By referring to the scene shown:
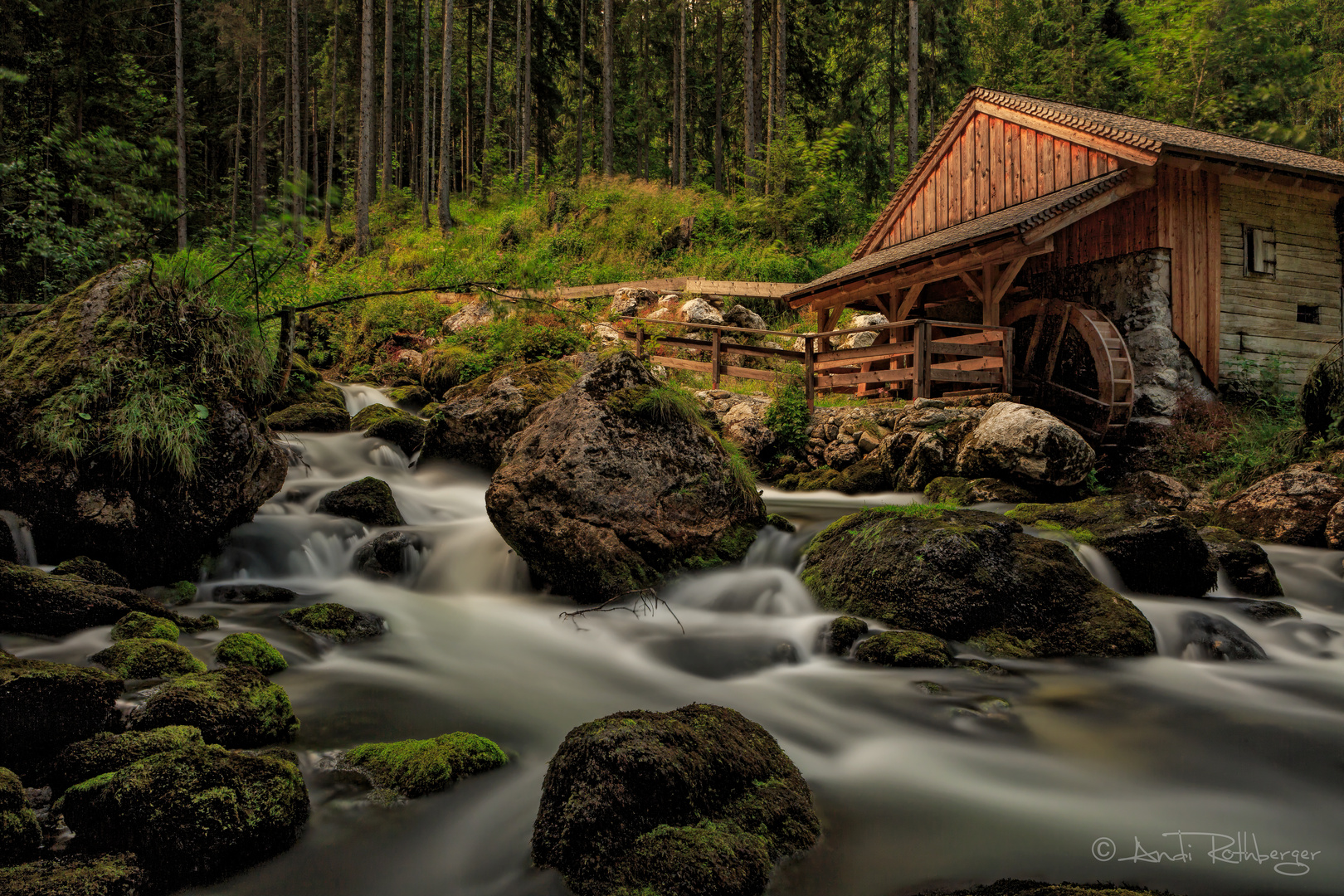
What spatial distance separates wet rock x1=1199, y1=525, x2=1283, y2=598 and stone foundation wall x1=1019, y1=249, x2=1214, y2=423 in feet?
18.8

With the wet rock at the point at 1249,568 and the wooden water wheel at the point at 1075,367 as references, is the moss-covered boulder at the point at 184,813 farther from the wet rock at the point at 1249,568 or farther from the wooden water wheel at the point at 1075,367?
the wooden water wheel at the point at 1075,367

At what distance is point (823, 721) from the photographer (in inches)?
188

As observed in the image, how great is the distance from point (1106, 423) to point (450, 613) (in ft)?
37.3

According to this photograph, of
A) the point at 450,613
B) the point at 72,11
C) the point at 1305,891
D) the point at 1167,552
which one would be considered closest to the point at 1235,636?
the point at 1167,552

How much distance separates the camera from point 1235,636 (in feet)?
20.1

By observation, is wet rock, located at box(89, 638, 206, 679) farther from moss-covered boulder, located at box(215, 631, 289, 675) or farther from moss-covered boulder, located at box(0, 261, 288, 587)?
moss-covered boulder, located at box(0, 261, 288, 587)

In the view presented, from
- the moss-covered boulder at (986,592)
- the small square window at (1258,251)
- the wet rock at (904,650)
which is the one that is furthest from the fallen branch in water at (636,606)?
the small square window at (1258,251)

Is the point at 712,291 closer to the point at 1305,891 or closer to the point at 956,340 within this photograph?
the point at 956,340

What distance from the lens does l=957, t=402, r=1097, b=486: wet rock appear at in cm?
1038

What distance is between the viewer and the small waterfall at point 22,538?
5746 mm

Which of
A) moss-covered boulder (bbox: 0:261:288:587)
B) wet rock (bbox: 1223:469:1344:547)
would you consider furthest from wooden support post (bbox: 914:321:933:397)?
moss-covered boulder (bbox: 0:261:288:587)

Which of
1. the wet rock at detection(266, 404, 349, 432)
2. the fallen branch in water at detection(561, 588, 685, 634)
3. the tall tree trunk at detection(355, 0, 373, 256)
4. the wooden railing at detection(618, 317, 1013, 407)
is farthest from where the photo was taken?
the tall tree trunk at detection(355, 0, 373, 256)

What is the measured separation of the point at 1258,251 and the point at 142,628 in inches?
671

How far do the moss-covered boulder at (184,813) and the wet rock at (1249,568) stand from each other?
8.57 m
